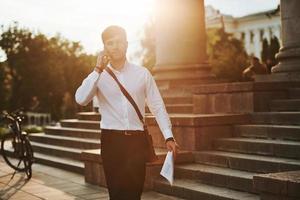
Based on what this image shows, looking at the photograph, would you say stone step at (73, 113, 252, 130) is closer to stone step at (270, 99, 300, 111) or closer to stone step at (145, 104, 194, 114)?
stone step at (270, 99, 300, 111)

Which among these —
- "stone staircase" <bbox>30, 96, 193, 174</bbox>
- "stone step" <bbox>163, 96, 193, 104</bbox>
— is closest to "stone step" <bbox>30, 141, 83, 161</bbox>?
"stone staircase" <bbox>30, 96, 193, 174</bbox>

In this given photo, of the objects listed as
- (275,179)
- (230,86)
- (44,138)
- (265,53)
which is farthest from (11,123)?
(265,53)

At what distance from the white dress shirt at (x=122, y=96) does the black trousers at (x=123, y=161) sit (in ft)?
0.29

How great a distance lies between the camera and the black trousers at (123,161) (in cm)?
475

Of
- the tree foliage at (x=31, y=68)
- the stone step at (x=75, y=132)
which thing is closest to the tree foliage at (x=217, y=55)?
the tree foliage at (x=31, y=68)

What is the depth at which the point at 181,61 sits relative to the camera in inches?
590

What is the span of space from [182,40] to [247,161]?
276 inches

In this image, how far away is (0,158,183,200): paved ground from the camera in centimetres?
883

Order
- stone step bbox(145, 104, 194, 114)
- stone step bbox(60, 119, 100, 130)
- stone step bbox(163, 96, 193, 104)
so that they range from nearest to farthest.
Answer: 1. stone step bbox(145, 104, 194, 114)
2. stone step bbox(163, 96, 193, 104)
3. stone step bbox(60, 119, 100, 130)

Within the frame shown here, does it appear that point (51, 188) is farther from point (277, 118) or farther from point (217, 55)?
point (217, 55)

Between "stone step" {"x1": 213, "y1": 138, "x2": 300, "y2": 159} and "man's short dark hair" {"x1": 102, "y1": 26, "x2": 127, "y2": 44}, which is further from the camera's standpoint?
"stone step" {"x1": 213, "y1": 138, "x2": 300, "y2": 159}

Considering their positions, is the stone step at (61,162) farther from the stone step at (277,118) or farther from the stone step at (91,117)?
the stone step at (277,118)

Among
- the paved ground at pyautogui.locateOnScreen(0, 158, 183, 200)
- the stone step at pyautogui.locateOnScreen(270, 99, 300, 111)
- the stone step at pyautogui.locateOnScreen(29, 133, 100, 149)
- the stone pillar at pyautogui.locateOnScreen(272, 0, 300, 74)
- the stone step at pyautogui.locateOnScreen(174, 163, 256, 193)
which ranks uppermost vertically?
the stone pillar at pyautogui.locateOnScreen(272, 0, 300, 74)

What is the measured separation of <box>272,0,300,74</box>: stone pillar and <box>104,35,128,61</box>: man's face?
8638 mm
